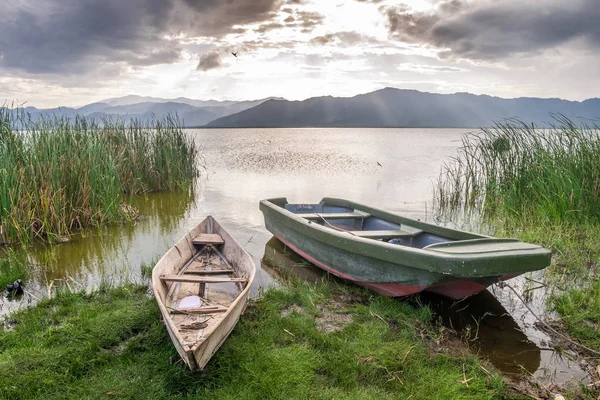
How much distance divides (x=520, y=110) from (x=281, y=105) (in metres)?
86.2

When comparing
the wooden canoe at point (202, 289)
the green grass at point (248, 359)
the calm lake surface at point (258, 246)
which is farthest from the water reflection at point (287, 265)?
the green grass at point (248, 359)

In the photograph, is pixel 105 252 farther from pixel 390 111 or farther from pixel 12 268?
pixel 390 111

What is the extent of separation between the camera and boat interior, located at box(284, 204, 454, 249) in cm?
469

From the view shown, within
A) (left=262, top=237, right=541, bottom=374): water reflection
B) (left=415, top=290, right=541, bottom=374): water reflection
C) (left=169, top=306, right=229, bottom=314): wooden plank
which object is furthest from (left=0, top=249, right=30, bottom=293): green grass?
(left=415, top=290, right=541, bottom=374): water reflection

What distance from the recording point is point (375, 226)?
5.70m

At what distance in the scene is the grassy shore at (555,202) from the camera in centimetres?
388

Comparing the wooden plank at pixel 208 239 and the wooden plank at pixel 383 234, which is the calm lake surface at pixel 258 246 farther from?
the wooden plank at pixel 383 234

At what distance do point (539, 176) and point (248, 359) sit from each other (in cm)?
626

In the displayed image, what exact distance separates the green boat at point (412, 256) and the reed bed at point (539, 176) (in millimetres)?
2754

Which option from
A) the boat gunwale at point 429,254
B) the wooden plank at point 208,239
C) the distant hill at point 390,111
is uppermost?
the distant hill at point 390,111

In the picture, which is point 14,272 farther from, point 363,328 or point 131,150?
point 131,150

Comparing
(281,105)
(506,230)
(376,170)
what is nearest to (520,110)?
(281,105)

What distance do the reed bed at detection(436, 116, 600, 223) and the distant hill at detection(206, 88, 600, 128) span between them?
393 ft

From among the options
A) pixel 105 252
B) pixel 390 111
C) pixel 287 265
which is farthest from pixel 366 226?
pixel 390 111
